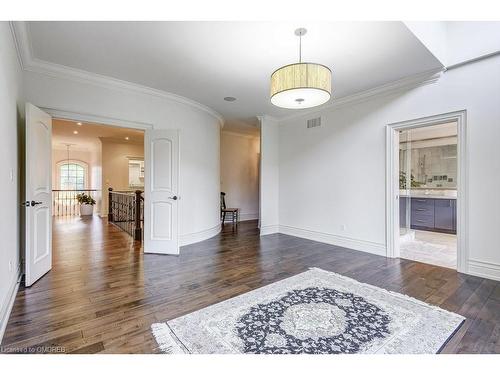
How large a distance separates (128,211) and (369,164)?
5469mm

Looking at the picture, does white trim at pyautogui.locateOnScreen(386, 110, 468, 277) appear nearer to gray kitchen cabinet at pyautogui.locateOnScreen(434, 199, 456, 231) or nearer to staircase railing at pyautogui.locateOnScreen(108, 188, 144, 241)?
gray kitchen cabinet at pyautogui.locateOnScreen(434, 199, 456, 231)

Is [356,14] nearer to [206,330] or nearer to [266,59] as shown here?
[266,59]

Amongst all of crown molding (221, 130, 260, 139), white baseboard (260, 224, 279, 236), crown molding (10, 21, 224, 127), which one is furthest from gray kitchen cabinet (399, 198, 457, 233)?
crown molding (10, 21, 224, 127)

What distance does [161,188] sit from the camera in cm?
433

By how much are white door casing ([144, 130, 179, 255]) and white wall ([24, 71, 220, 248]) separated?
0.47 metres

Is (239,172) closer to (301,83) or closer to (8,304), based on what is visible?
(301,83)

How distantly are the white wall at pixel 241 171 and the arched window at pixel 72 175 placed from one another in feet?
26.3

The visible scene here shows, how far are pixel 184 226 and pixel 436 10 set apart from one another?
4.58m

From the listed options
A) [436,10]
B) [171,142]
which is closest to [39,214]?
[171,142]

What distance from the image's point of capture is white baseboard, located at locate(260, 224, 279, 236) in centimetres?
587

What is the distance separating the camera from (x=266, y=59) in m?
3.27

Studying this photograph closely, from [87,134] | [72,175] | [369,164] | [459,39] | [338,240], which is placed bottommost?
[338,240]

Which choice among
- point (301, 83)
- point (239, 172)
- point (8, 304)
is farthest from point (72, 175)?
point (301, 83)

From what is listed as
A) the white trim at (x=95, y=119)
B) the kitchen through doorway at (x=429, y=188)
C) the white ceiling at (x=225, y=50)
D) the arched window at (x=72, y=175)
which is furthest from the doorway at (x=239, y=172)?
the arched window at (x=72, y=175)
